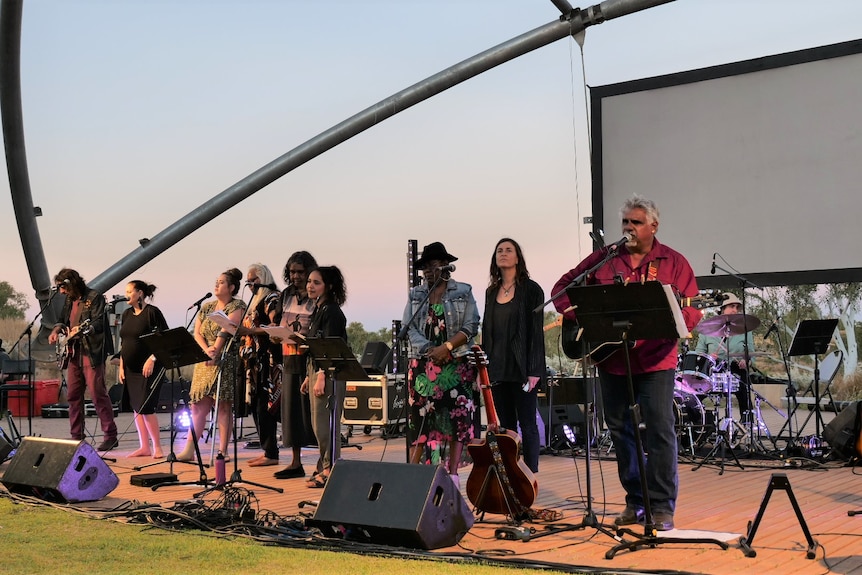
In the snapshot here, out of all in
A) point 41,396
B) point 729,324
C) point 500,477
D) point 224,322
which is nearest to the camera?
point 500,477

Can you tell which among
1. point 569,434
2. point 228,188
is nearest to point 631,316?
point 569,434

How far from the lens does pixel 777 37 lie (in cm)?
1102

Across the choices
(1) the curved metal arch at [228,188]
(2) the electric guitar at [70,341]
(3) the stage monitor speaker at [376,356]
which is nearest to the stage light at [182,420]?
(2) the electric guitar at [70,341]

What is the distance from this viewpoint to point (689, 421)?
1032 cm

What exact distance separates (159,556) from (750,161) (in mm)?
7568

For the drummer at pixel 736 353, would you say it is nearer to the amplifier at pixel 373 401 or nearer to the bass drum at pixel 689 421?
the bass drum at pixel 689 421

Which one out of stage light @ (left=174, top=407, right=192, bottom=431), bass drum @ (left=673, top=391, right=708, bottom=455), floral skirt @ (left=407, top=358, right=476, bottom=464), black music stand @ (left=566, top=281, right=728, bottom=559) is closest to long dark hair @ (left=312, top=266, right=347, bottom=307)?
floral skirt @ (left=407, top=358, right=476, bottom=464)

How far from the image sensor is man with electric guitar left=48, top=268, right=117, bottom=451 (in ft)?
31.0

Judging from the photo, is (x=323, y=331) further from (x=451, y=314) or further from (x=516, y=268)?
(x=516, y=268)

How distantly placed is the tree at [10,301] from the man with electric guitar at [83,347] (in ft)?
36.8

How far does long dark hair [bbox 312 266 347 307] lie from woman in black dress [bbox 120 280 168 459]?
8.32 ft

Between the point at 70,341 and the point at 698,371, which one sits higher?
the point at 70,341

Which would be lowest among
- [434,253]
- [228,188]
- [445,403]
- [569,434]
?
[569,434]

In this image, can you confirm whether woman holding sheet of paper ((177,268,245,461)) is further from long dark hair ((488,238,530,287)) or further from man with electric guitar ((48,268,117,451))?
long dark hair ((488,238,530,287))
